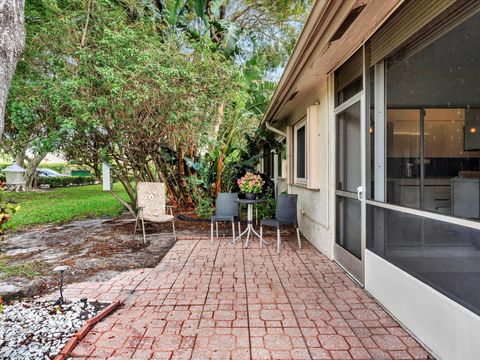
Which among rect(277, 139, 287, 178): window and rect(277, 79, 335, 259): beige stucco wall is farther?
rect(277, 139, 287, 178): window

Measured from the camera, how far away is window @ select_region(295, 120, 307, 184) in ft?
21.8

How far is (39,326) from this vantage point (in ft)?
8.80

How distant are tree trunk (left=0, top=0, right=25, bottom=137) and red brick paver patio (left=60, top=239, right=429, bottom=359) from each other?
1.91 metres

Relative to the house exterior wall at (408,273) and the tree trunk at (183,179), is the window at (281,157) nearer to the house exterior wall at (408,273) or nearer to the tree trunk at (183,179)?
the tree trunk at (183,179)

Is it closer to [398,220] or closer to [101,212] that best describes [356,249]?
[398,220]

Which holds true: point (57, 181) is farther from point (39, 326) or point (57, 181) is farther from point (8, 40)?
point (8, 40)

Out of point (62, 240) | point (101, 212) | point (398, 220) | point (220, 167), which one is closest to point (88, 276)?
point (62, 240)

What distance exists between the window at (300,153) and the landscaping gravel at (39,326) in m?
4.62

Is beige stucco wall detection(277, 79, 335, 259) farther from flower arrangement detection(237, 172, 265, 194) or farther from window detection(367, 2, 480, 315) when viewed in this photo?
window detection(367, 2, 480, 315)

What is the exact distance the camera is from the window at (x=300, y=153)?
6655mm

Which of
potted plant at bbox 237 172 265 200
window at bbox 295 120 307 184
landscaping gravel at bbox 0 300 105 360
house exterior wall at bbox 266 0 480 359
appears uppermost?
window at bbox 295 120 307 184

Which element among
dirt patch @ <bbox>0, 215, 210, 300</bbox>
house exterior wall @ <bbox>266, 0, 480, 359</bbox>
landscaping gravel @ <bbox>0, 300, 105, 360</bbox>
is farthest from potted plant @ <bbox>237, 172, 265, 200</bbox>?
landscaping gravel @ <bbox>0, 300, 105, 360</bbox>

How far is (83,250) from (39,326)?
9.97ft

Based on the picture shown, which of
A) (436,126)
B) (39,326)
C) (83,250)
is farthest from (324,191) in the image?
(83,250)
